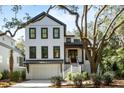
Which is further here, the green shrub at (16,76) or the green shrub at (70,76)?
the green shrub at (70,76)

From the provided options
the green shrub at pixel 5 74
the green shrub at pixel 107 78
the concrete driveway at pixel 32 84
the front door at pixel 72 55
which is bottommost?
the concrete driveway at pixel 32 84

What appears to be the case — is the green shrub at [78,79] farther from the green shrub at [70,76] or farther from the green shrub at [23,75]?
the green shrub at [23,75]

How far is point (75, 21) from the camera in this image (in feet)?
23.0

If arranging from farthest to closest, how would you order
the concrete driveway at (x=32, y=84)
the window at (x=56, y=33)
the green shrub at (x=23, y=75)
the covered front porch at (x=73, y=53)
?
1. the covered front porch at (x=73, y=53)
2. the window at (x=56, y=33)
3. the green shrub at (x=23, y=75)
4. the concrete driveway at (x=32, y=84)

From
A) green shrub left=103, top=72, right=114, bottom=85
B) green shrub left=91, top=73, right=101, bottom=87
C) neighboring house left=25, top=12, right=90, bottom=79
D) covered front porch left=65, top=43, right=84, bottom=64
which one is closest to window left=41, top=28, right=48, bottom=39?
neighboring house left=25, top=12, right=90, bottom=79

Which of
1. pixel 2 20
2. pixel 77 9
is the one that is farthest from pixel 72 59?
A: pixel 2 20

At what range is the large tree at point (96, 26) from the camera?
700 cm

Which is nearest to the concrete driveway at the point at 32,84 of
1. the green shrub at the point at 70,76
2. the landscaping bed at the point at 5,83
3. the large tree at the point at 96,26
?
the landscaping bed at the point at 5,83

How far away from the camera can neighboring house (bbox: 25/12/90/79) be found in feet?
22.4

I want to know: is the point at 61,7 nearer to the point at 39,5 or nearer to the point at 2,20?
the point at 39,5

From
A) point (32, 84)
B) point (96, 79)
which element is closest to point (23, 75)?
point (32, 84)

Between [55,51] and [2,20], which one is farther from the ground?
[2,20]

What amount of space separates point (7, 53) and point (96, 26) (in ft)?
5.82

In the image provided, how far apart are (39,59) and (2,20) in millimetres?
988
